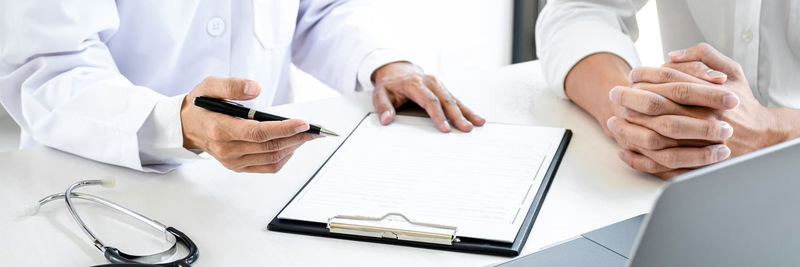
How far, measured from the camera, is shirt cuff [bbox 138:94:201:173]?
0.95 metres

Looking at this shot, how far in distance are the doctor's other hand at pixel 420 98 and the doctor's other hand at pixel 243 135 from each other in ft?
0.80

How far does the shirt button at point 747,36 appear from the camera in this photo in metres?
1.22

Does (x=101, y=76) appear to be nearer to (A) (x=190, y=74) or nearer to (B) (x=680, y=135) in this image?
(A) (x=190, y=74)

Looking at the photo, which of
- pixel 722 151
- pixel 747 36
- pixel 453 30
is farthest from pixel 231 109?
pixel 453 30

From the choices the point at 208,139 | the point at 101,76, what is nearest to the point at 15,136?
the point at 101,76

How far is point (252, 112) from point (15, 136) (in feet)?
5.08

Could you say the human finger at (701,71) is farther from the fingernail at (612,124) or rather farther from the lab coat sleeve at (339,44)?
the lab coat sleeve at (339,44)

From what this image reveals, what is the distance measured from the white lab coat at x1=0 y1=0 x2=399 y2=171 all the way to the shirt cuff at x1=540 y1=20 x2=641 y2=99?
0.29 meters

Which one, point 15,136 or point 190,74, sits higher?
point 190,74

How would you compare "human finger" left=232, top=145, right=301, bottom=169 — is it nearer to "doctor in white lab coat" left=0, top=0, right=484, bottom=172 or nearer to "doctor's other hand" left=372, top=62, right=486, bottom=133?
"doctor in white lab coat" left=0, top=0, right=484, bottom=172

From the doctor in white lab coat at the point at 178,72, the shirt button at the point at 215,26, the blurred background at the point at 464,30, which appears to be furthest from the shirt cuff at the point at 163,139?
the blurred background at the point at 464,30

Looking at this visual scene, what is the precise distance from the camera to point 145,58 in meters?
1.32

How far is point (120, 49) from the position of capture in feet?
4.24

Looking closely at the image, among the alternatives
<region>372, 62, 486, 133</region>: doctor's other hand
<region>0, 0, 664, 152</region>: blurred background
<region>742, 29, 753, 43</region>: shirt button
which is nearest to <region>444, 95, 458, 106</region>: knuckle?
<region>372, 62, 486, 133</region>: doctor's other hand
